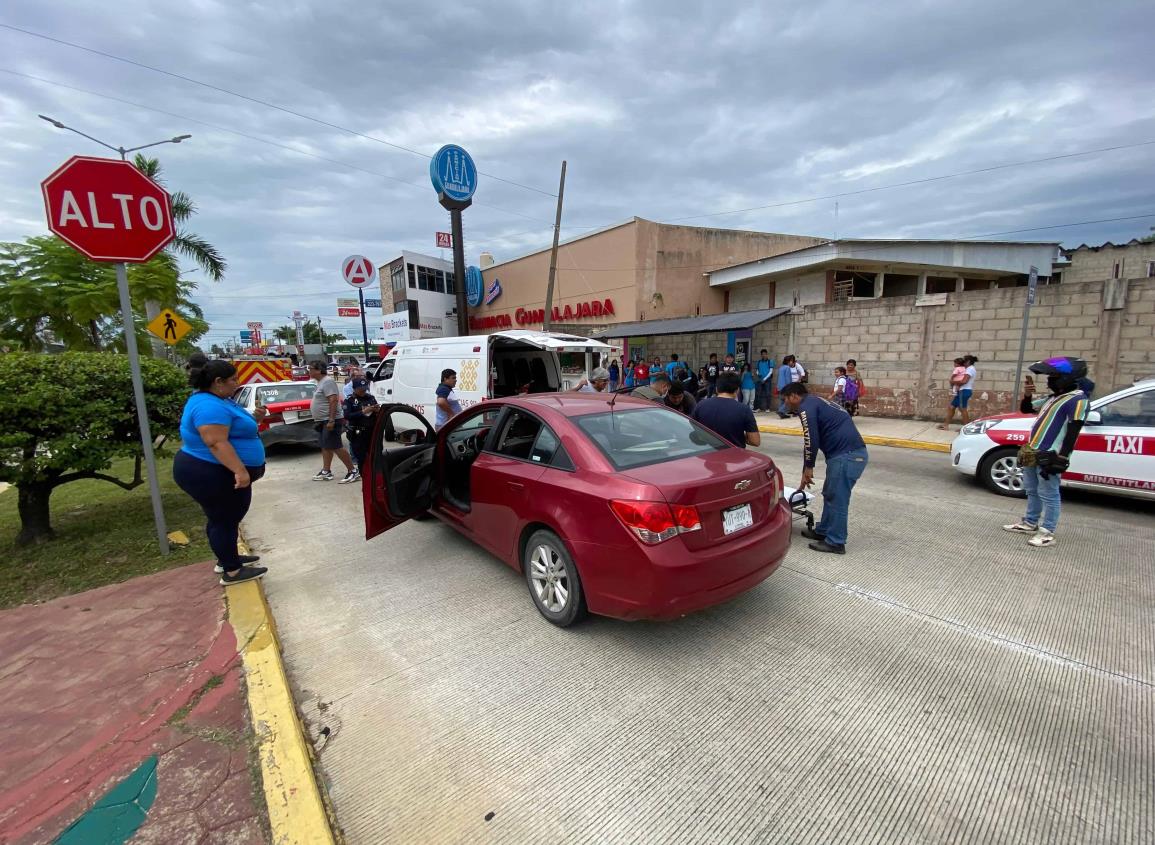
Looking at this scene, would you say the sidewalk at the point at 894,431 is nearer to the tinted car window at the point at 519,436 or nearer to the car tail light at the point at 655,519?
the tinted car window at the point at 519,436

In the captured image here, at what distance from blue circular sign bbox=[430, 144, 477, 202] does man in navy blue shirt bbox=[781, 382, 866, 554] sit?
24.5 metres

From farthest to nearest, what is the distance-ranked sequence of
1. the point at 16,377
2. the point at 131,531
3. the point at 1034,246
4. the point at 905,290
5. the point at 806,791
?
the point at 905,290 → the point at 1034,246 → the point at 131,531 → the point at 16,377 → the point at 806,791

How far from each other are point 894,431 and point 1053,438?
6789mm

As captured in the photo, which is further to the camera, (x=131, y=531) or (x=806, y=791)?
(x=131, y=531)

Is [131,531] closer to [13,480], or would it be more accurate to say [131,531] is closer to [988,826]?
[13,480]

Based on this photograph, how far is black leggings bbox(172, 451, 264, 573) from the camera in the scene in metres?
3.82

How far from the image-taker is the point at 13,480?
14.5 feet

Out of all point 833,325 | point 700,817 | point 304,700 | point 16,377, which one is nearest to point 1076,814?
point 700,817

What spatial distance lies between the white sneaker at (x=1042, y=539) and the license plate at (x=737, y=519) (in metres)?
3.31

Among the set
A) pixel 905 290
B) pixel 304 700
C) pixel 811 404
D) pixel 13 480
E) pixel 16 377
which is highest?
pixel 905 290

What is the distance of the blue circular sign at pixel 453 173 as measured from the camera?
24.5 metres

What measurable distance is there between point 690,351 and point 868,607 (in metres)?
15.0

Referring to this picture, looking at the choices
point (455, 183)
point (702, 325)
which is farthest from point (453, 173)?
point (702, 325)

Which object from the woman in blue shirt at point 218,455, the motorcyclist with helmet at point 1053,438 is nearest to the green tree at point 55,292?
the woman in blue shirt at point 218,455
